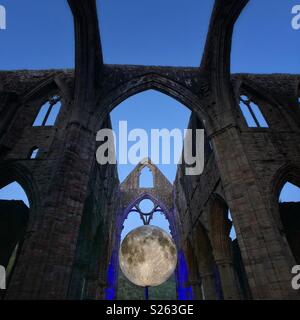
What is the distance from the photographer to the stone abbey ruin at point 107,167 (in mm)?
5750

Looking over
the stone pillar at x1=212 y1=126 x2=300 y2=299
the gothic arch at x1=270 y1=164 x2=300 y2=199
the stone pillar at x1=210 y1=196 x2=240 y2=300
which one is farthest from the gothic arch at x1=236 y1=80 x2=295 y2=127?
the stone pillar at x1=210 y1=196 x2=240 y2=300

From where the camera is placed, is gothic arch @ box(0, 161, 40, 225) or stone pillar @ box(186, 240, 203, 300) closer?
gothic arch @ box(0, 161, 40, 225)

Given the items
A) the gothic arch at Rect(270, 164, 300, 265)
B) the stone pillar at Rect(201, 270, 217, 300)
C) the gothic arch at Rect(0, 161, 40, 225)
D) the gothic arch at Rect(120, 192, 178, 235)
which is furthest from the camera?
the gothic arch at Rect(120, 192, 178, 235)

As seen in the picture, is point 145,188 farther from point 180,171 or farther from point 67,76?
point 67,76

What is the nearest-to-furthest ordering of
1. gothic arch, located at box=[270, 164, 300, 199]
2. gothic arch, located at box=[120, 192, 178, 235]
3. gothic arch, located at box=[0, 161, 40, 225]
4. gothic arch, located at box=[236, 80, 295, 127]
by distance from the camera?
gothic arch, located at box=[0, 161, 40, 225] → gothic arch, located at box=[270, 164, 300, 199] → gothic arch, located at box=[236, 80, 295, 127] → gothic arch, located at box=[120, 192, 178, 235]

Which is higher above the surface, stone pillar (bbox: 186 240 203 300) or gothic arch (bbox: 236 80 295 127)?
gothic arch (bbox: 236 80 295 127)

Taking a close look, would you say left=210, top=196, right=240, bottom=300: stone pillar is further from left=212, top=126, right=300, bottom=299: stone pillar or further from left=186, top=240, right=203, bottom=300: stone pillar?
left=186, top=240, right=203, bottom=300: stone pillar

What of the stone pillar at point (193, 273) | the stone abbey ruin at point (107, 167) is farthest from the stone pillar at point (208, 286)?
the stone pillar at point (193, 273)

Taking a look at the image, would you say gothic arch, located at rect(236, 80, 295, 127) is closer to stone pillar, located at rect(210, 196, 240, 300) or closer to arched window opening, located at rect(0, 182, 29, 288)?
stone pillar, located at rect(210, 196, 240, 300)

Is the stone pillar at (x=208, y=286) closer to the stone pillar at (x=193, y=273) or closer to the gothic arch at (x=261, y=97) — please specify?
the stone pillar at (x=193, y=273)

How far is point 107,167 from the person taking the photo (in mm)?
13031

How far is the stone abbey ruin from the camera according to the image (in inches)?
226

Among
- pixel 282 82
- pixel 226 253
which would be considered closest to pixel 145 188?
pixel 226 253

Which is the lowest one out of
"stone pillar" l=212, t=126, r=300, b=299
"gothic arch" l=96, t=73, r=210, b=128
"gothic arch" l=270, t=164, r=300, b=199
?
"stone pillar" l=212, t=126, r=300, b=299
